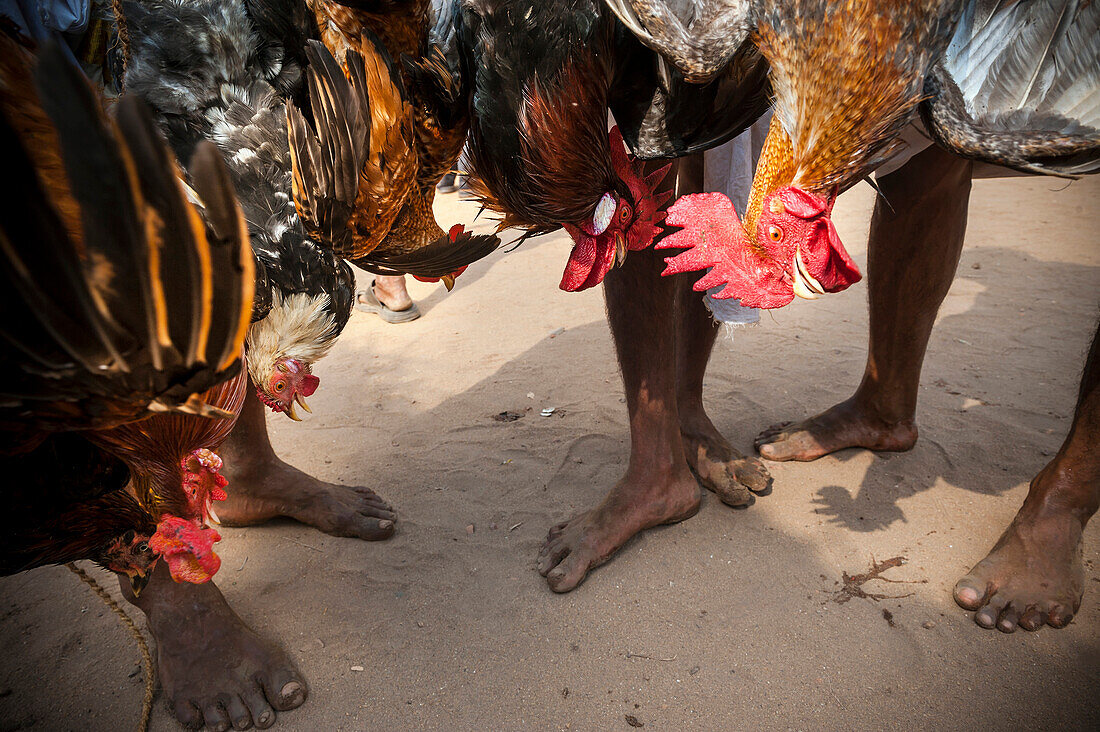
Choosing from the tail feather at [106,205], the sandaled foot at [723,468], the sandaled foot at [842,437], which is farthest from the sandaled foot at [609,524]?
the tail feather at [106,205]

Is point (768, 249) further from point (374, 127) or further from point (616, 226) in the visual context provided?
point (374, 127)

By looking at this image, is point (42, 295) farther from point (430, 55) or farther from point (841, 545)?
point (841, 545)

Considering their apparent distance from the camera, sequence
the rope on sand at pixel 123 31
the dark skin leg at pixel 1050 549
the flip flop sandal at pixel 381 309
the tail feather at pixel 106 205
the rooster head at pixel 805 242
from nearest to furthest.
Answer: the tail feather at pixel 106 205 < the rooster head at pixel 805 242 < the rope on sand at pixel 123 31 < the dark skin leg at pixel 1050 549 < the flip flop sandal at pixel 381 309

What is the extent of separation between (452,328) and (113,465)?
112 inches

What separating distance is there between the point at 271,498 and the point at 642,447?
1415mm

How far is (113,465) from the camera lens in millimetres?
1452

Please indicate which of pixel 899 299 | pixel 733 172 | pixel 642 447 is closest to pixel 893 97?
pixel 733 172

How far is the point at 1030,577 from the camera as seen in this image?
1.92 metres

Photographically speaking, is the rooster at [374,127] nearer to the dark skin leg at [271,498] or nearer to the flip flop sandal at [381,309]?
the dark skin leg at [271,498]

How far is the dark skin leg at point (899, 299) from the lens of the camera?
229 centimetres

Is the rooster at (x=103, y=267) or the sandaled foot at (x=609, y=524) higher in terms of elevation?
the rooster at (x=103, y=267)

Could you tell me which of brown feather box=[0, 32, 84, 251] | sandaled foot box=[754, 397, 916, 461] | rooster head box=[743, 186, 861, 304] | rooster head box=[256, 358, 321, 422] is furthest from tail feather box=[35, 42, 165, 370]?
sandaled foot box=[754, 397, 916, 461]

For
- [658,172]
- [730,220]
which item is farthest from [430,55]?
[730,220]

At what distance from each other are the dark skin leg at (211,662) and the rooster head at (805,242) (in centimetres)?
175
